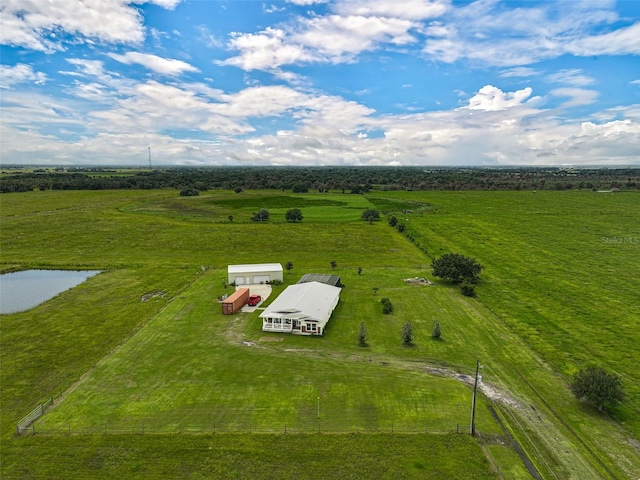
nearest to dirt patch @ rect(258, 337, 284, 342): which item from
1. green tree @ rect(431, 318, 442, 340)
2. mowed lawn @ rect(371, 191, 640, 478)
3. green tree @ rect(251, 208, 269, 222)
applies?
green tree @ rect(431, 318, 442, 340)

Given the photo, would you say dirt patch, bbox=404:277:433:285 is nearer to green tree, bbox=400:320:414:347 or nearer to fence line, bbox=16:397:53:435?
green tree, bbox=400:320:414:347

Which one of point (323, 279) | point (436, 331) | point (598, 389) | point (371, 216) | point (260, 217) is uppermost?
point (371, 216)

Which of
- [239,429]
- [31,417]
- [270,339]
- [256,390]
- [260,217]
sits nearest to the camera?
[239,429]

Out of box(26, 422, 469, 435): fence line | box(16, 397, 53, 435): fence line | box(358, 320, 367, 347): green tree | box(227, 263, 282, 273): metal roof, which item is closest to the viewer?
box(26, 422, 469, 435): fence line

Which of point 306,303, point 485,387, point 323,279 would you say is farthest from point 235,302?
point 485,387

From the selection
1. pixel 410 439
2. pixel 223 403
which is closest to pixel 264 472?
pixel 223 403

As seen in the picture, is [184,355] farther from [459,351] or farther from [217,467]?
[459,351]

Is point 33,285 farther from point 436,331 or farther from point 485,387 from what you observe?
point 485,387
